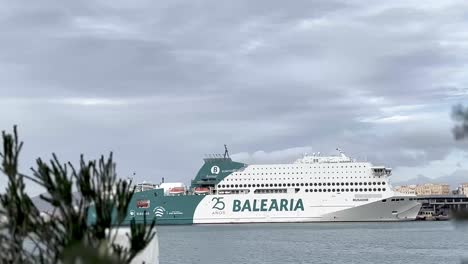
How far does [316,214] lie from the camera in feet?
240

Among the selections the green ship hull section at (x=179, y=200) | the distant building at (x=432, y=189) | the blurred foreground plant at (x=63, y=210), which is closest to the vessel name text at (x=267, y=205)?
the green ship hull section at (x=179, y=200)

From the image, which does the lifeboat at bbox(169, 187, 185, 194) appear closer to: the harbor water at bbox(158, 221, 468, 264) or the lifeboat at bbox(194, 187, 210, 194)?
the lifeboat at bbox(194, 187, 210, 194)

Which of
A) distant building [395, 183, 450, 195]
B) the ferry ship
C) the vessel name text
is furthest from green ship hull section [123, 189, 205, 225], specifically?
distant building [395, 183, 450, 195]

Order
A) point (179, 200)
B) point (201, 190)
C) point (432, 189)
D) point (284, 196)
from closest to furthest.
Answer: point (284, 196)
point (179, 200)
point (201, 190)
point (432, 189)

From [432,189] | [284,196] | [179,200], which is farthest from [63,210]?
[432,189]

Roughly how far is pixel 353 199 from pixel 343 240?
958 inches

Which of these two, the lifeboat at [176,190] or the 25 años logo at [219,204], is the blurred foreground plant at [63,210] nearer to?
the 25 años logo at [219,204]

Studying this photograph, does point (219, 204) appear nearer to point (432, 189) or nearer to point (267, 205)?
point (267, 205)

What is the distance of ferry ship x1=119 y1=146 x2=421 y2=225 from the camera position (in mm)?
73000

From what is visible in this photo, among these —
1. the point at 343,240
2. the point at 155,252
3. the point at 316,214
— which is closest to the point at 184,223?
the point at 316,214

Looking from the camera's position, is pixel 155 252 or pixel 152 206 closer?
pixel 155 252

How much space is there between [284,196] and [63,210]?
67.8 m

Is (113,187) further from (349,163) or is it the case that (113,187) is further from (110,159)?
(349,163)

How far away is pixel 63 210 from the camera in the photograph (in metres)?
6.80
